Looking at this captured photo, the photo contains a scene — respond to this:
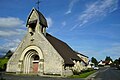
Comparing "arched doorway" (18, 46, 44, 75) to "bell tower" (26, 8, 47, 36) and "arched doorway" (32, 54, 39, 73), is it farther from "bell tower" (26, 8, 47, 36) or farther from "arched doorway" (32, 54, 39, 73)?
"bell tower" (26, 8, 47, 36)

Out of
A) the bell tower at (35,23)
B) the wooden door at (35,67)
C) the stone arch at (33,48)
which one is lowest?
the wooden door at (35,67)

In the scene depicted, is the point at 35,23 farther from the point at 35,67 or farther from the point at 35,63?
the point at 35,67

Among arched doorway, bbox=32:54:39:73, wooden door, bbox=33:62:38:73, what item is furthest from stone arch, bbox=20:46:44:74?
wooden door, bbox=33:62:38:73

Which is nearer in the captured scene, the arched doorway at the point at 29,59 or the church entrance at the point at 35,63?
the arched doorway at the point at 29,59

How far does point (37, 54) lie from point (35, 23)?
6.01m

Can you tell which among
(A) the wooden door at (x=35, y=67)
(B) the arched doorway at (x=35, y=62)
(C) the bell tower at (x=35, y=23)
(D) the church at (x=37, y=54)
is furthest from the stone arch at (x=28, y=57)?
(C) the bell tower at (x=35, y=23)

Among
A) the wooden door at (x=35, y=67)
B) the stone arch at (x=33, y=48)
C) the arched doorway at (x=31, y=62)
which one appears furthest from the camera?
the wooden door at (x=35, y=67)

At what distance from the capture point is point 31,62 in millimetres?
36500

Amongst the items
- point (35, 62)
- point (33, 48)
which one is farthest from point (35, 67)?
point (33, 48)

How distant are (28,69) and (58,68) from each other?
7.56m

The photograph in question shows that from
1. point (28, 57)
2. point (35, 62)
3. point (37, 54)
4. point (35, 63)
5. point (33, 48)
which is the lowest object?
point (35, 63)

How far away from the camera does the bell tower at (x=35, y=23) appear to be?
115 ft

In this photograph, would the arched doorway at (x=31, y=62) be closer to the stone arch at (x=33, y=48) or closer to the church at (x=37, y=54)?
the church at (x=37, y=54)

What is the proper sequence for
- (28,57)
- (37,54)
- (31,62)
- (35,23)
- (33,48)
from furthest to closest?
(31,62) < (28,57) < (37,54) < (35,23) < (33,48)
